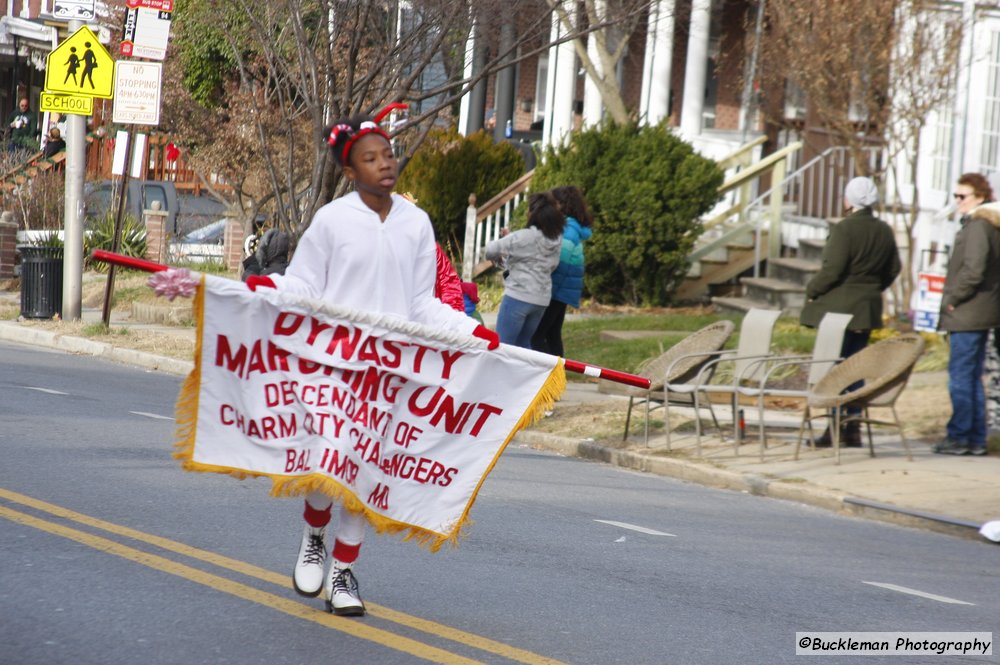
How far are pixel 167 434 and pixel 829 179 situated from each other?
514 inches

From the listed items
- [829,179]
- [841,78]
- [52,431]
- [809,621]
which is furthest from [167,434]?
[829,179]

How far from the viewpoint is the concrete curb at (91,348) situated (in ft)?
51.4

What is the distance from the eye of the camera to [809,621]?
6.27m

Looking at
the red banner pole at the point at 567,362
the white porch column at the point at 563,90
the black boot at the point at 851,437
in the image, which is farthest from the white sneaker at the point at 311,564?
the white porch column at the point at 563,90

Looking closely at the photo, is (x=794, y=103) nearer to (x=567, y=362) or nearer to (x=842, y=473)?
(x=842, y=473)

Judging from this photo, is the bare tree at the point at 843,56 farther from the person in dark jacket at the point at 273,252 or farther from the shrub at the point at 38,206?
the shrub at the point at 38,206

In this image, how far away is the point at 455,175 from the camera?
76.9 ft

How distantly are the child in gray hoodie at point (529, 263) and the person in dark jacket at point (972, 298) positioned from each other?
3232mm

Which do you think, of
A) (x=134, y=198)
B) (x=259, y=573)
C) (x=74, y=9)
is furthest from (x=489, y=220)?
(x=259, y=573)

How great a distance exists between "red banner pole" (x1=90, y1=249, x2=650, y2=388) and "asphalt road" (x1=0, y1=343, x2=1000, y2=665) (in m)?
1.01

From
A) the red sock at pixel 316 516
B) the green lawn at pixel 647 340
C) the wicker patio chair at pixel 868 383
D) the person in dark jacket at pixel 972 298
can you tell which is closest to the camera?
the red sock at pixel 316 516

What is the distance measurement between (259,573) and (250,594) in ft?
1.33

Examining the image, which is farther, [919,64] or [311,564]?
[919,64]

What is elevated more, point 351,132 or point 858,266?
point 351,132
